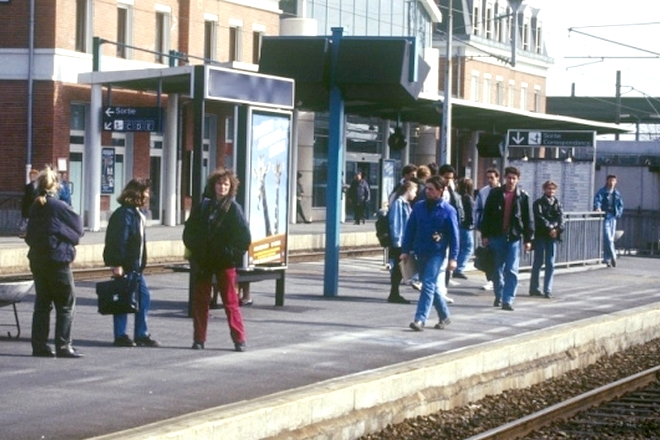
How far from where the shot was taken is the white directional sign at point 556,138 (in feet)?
100

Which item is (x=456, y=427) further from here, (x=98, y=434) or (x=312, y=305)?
(x=312, y=305)

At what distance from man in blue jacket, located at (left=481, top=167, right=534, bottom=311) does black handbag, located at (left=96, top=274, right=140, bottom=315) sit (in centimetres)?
710

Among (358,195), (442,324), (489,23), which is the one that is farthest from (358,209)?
(442,324)

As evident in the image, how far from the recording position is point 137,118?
39312 millimetres

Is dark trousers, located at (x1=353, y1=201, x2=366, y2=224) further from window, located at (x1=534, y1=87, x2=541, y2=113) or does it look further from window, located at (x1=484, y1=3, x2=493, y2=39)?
window, located at (x1=534, y1=87, x2=541, y2=113)

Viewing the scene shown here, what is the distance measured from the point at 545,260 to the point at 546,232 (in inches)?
17.1

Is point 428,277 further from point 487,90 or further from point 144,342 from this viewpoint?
point 487,90

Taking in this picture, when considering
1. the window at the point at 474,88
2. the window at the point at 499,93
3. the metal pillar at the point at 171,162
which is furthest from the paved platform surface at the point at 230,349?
the window at the point at 499,93

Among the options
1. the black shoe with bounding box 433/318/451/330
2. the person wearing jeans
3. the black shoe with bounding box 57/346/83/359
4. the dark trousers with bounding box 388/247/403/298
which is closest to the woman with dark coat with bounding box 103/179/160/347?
the black shoe with bounding box 57/346/83/359

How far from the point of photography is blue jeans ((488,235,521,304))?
20188 millimetres

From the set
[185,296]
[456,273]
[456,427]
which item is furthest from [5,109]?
[456,427]

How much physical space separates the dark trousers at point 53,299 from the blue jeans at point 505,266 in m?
8.00

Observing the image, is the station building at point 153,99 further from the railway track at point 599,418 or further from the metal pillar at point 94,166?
the railway track at point 599,418

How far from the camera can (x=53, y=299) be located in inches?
527
